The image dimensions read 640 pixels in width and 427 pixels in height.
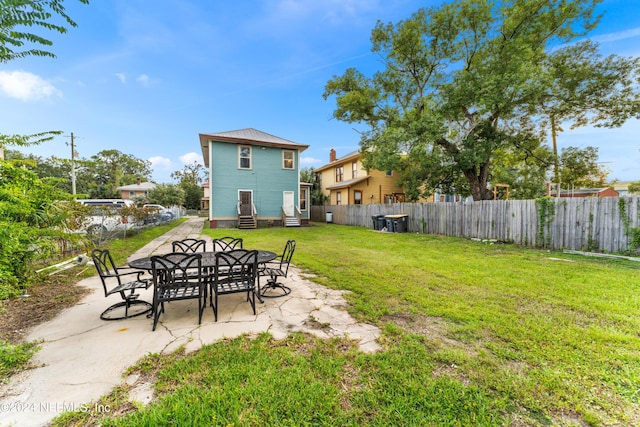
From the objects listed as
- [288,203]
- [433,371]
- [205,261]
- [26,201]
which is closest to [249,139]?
[288,203]

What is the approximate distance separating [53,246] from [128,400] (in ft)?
13.3

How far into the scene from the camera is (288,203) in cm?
1820

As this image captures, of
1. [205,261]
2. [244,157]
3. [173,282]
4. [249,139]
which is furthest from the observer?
[244,157]

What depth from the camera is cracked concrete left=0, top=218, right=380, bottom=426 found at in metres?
1.88

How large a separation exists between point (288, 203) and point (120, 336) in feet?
51.0

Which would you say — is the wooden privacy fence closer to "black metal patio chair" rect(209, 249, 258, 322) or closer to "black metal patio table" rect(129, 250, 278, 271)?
"black metal patio table" rect(129, 250, 278, 271)

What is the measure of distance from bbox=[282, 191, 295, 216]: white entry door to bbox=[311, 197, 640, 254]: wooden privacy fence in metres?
8.76

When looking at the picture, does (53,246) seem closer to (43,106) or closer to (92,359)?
(92,359)

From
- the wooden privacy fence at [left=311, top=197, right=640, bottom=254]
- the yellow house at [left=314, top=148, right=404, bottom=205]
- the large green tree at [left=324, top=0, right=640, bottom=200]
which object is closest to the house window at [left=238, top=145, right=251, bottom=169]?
the large green tree at [left=324, top=0, right=640, bottom=200]

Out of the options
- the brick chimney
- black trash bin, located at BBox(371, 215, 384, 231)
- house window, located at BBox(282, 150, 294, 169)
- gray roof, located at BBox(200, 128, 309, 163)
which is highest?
the brick chimney

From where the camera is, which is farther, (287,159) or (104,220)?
(287,159)

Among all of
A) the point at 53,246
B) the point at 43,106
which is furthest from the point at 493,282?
the point at 43,106

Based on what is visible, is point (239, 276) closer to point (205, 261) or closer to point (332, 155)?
point (205, 261)

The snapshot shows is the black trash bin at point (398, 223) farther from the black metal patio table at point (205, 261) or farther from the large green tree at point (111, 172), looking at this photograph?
the large green tree at point (111, 172)
